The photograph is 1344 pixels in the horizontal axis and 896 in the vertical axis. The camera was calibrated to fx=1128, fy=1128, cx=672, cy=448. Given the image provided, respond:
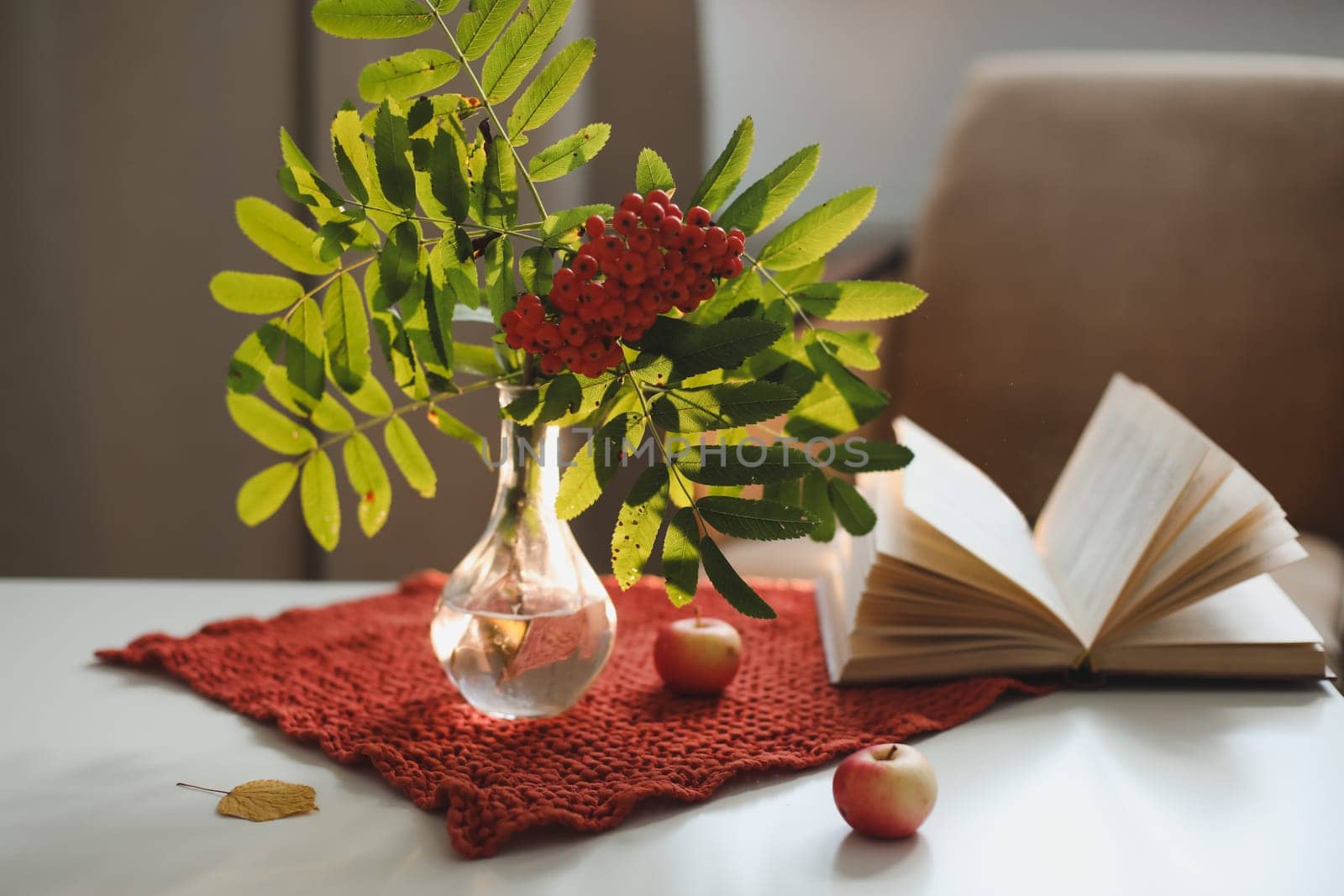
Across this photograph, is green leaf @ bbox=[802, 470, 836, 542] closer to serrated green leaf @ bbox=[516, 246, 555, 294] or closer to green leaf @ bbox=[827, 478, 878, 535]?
green leaf @ bbox=[827, 478, 878, 535]

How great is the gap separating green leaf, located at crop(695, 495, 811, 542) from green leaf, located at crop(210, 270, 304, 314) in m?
0.28

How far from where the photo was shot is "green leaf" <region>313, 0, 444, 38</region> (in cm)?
57

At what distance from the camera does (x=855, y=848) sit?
1.81ft

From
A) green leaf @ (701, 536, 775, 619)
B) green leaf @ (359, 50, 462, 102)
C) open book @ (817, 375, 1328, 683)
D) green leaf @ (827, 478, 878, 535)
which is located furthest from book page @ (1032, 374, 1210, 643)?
green leaf @ (359, 50, 462, 102)

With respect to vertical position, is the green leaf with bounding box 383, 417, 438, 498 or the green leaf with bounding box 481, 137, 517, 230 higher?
the green leaf with bounding box 481, 137, 517, 230

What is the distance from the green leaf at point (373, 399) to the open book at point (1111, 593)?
0.31 meters

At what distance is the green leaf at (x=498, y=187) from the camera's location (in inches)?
22.6

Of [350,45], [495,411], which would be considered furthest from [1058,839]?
[350,45]

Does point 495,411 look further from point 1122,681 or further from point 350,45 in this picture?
point 350,45

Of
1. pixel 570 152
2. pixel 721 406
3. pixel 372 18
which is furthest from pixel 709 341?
pixel 372 18

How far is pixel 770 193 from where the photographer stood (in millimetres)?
594

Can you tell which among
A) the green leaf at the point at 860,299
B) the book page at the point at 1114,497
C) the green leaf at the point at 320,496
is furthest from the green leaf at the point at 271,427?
the book page at the point at 1114,497

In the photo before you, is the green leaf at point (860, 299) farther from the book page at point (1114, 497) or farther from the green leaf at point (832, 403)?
the book page at point (1114, 497)

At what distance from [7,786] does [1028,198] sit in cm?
134
